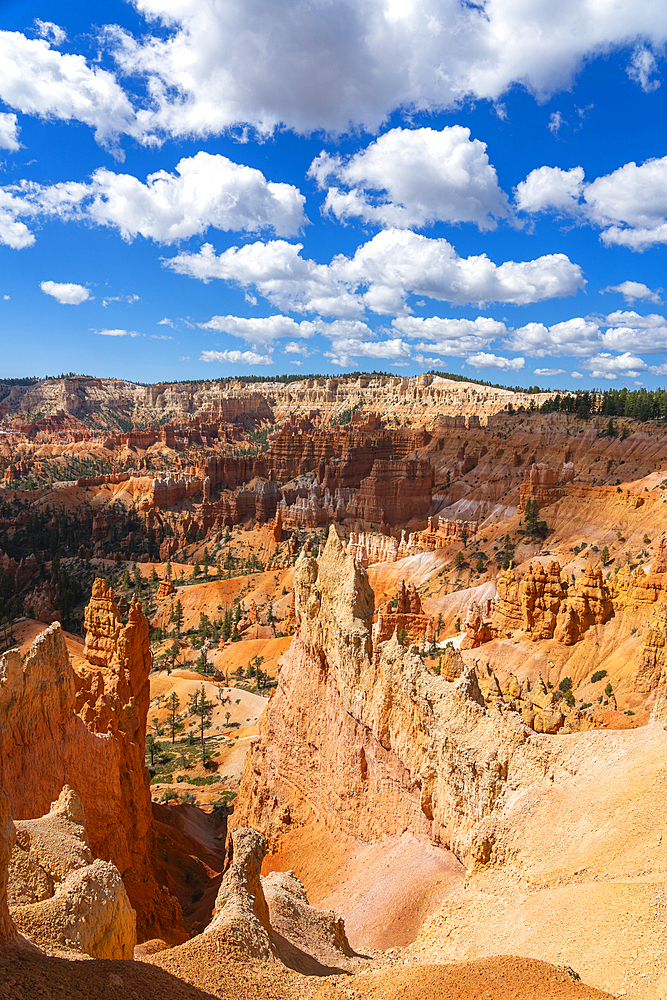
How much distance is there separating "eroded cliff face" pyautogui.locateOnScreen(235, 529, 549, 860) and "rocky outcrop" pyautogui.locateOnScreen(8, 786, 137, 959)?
6773 millimetres

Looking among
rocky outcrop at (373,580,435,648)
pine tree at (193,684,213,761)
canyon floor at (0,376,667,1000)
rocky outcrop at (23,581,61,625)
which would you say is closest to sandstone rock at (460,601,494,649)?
canyon floor at (0,376,667,1000)

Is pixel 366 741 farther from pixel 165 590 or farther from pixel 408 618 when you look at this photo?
pixel 165 590

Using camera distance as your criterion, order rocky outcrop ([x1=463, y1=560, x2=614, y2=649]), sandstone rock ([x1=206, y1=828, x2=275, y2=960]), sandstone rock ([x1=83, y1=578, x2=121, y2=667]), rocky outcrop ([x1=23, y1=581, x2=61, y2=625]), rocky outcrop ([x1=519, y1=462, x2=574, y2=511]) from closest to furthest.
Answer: sandstone rock ([x1=206, y1=828, x2=275, y2=960]) < sandstone rock ([x1=83, y1=578, x2=121, y2=667]) < rocky outcrop ([x1=463, y1=560, x2=614, y2=649]) < rocky outcrop ([x1=23, y1=581, x2=61, y2=625]) < rocky outcrop ([x1=519, y1=462, x2=574, y2=511])

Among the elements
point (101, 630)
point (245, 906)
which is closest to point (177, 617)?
point (101, 630)

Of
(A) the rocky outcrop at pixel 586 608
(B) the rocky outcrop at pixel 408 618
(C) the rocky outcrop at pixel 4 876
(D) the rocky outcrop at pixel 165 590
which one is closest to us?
(C) the rocky outcrop at pixel 4 876

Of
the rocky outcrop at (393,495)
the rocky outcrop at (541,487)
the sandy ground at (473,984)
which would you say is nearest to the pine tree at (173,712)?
the sandy ground at (473,984)

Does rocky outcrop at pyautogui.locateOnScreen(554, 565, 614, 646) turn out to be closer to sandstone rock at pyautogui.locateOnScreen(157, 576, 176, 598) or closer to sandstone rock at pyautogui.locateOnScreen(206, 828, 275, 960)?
sandstone rock at pyautogui.locateOnScreen(206, 828, 275, 960)

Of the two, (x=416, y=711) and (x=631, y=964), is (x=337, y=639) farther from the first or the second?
(x=631, y=964)

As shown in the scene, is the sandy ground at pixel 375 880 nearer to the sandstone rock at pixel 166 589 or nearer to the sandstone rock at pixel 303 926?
the sandstone rock at pixel 303 926

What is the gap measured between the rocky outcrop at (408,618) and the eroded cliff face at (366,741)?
74.1 ft

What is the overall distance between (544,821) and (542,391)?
167176 millimetres

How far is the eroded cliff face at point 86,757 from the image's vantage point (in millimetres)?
13125

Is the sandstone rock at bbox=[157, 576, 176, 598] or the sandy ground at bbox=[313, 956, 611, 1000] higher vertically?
the sandy ground at bbox=[313, 956, 611, 1000]

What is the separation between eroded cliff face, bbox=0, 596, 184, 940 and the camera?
13.1 metres
